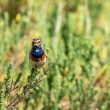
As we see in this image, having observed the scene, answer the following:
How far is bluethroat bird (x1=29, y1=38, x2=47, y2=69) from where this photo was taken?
246 centimetres

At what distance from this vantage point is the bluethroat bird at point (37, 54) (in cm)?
246

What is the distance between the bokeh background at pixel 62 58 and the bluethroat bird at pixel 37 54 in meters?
0.08

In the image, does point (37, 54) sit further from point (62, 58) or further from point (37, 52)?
point (62, 58)

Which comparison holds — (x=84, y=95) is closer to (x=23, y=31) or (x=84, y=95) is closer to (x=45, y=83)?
(x=45, y=83)

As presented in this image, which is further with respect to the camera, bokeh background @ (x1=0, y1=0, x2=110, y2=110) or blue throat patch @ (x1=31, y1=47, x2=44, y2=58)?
bokeh background @ (x1=0, y1=0, x2=110, y2=110)

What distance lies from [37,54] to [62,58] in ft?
4.65

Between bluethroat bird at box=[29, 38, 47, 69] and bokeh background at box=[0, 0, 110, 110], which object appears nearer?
bluethroat bird at box=[29, 38, 47, 69]

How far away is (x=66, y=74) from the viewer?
3881mm

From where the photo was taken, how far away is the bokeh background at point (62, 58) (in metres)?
3.68

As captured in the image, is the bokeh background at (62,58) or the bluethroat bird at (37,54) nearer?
the bluethroat bird at (37,54)

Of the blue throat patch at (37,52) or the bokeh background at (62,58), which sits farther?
the bokeh background at (62,58)

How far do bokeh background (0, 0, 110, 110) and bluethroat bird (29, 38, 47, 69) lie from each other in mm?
81

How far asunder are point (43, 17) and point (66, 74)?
3.70ft

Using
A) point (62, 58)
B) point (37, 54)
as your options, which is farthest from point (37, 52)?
point (62, 58)
